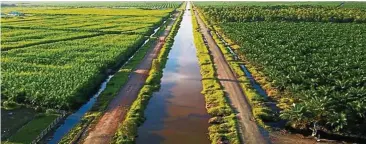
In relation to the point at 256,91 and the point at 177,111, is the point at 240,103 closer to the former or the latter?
the point at 256,91

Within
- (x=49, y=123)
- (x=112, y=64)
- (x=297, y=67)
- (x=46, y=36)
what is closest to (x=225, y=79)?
(x=297, y=67)

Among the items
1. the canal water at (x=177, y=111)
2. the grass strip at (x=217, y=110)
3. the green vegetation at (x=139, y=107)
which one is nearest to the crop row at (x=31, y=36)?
the green vegetation at (x=139, y=107)

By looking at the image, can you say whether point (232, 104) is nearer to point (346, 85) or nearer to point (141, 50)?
point (346, 85)

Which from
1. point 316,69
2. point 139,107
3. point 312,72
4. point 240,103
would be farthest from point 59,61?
point 316,69

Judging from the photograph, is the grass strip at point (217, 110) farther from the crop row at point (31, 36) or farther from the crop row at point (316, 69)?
the crop row at point (31, 36)

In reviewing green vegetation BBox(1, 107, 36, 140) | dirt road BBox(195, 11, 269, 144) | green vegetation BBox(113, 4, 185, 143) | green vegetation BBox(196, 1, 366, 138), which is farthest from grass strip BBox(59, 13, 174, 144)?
green vegetation BBox(196, 1, 366, 138)
